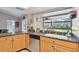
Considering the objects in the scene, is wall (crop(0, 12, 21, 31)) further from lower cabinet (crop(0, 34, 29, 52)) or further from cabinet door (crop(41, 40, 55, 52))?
cabinet door (crop(41, 40, 55, 52))

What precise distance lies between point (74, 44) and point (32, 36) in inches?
77.7

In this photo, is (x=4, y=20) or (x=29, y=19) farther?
(x=4, y=20)

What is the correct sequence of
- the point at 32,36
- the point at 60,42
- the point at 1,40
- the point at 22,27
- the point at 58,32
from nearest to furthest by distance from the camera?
1. the point at 60,42
2. the point at 1,40
3. the point at 58,32
4. the point at 32,36
5. the point at 22,27

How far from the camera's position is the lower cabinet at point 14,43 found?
2762 millimetres

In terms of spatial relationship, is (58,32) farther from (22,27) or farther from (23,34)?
(22,27)

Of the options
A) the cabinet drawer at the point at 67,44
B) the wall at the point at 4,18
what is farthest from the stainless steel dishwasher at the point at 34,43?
the wall at the point at 4,18

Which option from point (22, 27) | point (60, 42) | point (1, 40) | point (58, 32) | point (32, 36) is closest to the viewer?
point (60, 42)

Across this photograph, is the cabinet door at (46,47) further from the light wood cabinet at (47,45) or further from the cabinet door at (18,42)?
the cabinet door at (18,42)

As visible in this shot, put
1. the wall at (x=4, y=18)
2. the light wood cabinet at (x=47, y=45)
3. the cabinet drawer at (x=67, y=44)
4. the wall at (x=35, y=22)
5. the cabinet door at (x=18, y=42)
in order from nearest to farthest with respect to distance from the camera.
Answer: the cabinet drawer at (x=67, y=44), the light wood cabinet at (x=47, y=45), the cabinet door at (x=18, y=42), the wall at (x=35, y=22), the wall at (x=4, y=18)

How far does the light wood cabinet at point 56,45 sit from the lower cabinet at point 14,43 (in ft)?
2.97

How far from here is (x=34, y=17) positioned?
4.35 m

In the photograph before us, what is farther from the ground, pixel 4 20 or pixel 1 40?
pixel 4 20

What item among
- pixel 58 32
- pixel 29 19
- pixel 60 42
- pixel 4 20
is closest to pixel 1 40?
pixel 60 42
